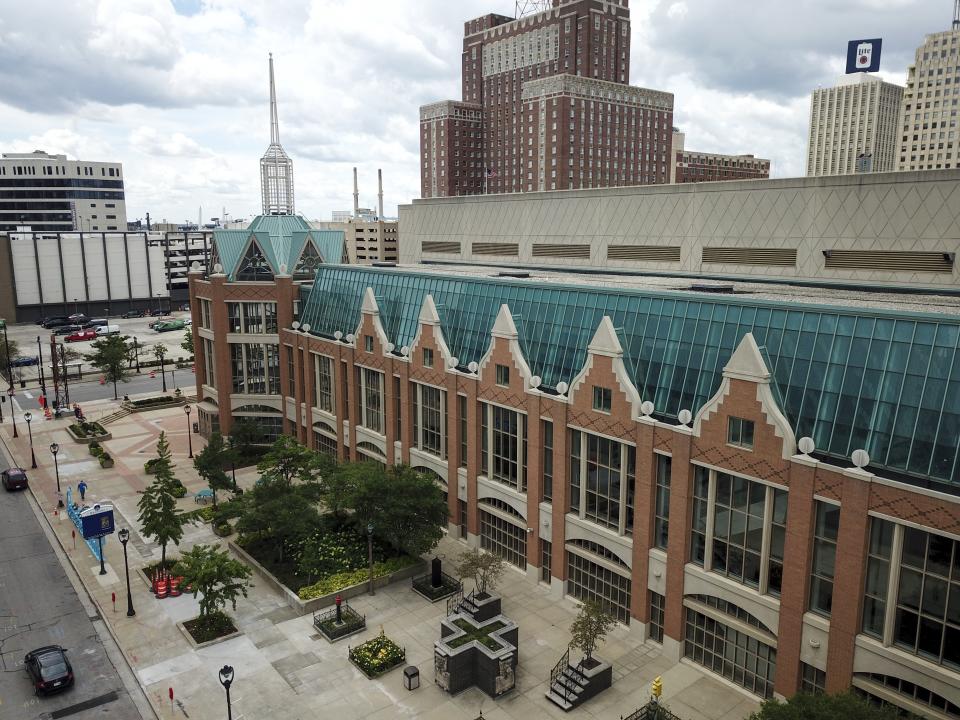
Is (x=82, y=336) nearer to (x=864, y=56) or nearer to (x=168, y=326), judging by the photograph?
(x=168, y=326)

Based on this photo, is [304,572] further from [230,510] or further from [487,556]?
[487,556]

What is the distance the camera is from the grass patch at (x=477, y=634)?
1291 inches

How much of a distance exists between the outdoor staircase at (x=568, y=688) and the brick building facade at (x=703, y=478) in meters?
5.29

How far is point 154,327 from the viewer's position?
142375 millimetres

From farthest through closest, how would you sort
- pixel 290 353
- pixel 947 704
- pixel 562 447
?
pixel 290 353
pixel 562 447
pixel 947 704

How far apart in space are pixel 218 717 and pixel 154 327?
412 ft

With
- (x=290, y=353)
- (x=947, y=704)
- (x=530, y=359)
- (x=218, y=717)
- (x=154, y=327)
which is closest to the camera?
(x=947, y=704)

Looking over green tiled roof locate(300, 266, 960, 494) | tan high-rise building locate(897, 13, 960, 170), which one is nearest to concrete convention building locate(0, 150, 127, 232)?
green tiled roof locate(300, 266, 960, 494)

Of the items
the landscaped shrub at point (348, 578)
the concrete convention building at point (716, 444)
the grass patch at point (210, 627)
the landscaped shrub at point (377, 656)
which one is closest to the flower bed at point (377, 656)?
the landscaped shrub at point (377, 656)

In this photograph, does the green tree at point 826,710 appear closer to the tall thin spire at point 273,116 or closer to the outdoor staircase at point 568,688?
the outdoor staircase at point 568,688

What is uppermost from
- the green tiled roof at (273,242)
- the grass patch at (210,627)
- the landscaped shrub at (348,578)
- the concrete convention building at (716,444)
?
the green tiled roof at (273,242)

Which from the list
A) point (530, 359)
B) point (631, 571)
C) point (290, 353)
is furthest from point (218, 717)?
point (290, 353)

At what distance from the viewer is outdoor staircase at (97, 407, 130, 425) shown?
3046 inches

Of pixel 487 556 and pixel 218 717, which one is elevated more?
pixel 487 556
